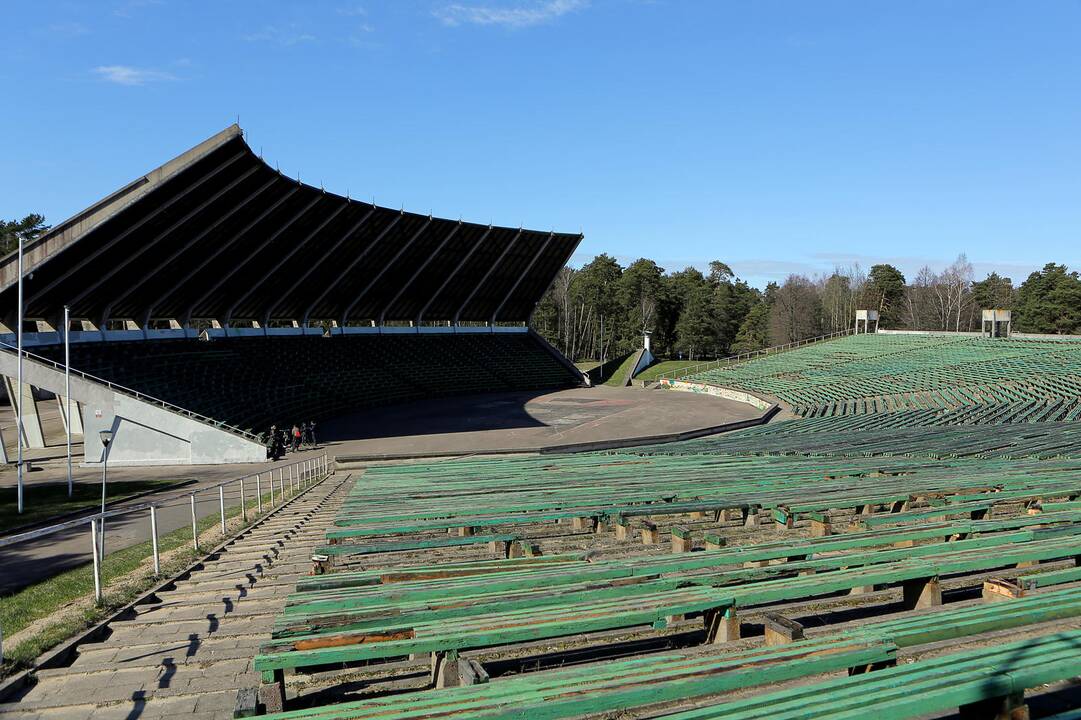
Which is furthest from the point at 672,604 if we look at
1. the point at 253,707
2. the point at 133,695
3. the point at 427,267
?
the point at 427,267

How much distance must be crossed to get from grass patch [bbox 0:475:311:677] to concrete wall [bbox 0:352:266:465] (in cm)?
1524

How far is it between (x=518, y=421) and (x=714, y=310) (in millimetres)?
62140

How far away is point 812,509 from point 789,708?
5422mm

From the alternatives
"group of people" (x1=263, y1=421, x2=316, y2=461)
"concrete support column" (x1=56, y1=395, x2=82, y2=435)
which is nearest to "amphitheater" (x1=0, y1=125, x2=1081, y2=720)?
"group of people" (x1=263, y1=421, x2=316, y2=461)

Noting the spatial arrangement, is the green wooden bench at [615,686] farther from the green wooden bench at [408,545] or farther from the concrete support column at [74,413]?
the concrete support column at [74,413]

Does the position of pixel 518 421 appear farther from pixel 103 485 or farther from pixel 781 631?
pixel 781 631

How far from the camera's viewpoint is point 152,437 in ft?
91.0

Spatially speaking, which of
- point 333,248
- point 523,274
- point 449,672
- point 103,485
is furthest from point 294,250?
point 449,672

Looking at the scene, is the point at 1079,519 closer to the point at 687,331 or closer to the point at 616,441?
the point at 616,441

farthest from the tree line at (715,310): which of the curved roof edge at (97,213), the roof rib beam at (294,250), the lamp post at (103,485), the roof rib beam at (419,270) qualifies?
the lamp post at (103,485)

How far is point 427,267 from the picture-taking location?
5178 cm

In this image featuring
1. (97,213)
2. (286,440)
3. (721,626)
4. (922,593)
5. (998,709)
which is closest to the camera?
(998,709)

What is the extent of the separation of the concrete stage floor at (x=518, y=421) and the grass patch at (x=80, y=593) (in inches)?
545

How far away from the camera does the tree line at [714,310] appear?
301 feet
